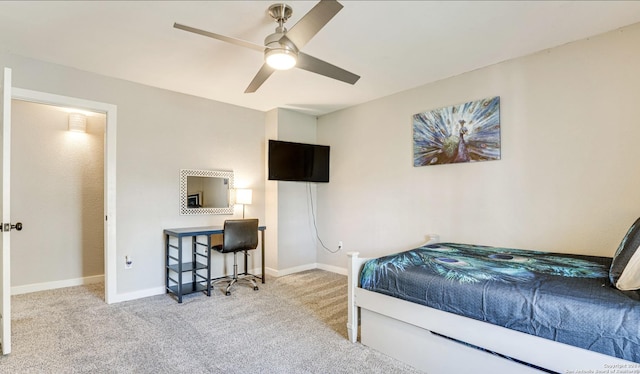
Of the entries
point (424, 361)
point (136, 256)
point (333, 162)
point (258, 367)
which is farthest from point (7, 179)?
point (333, 162)

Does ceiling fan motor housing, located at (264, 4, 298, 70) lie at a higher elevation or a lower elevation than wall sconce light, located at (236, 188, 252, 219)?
higher

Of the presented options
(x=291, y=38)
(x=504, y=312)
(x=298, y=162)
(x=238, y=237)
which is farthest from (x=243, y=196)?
(x=504, y=312)

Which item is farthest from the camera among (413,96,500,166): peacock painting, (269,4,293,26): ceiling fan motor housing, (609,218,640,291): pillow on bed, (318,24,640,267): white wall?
(413,96,500,166): peacock painting

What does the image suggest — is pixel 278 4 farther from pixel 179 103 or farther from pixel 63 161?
pixel 63 161

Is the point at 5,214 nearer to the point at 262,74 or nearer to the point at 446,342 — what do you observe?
the point at 262,74

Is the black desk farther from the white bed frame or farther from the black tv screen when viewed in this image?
the white bed frame

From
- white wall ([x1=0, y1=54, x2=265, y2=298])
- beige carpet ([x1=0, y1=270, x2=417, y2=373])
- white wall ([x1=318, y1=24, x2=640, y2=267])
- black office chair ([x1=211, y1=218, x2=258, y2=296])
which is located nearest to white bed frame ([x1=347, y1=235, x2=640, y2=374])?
beige carpet ([x1=0, y1=270, x2=417, y2=373])

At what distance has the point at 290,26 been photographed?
2.39 metres

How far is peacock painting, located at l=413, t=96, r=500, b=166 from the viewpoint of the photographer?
314 cm

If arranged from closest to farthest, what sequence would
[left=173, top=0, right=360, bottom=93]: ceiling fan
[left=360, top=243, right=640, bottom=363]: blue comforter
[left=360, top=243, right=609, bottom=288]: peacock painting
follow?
[left=360, top=243, right=640, bottom=363]: blue comforter, [left=173, top=0, right=360, bottom=93]: ceiling fan, [left=360, top=243, right=609, bottom=288]: peacock painting

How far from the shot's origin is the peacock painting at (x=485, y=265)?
1.95 m

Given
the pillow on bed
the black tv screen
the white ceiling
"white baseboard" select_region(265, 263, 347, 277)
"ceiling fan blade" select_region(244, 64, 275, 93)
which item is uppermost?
the white ceiling

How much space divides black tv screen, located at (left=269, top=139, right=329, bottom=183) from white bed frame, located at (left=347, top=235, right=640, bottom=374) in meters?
2.26

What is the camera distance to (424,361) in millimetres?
2039
